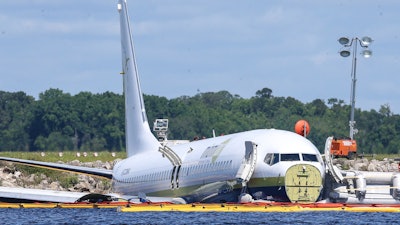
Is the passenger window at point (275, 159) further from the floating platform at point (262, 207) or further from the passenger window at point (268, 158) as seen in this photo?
Answer: the floating platform at point (262, 207)

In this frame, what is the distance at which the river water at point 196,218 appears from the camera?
171 ft

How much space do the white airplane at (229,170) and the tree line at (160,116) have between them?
5156cm

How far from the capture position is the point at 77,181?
107m

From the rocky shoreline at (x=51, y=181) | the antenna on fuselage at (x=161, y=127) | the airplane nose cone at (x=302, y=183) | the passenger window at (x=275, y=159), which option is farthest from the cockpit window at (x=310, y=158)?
the rocky shoreline at (x=51, y=181)

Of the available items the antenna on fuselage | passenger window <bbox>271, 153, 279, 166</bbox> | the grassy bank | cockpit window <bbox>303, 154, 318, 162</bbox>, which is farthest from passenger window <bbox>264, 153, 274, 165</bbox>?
the grassy bank

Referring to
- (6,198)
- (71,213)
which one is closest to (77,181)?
(6,198)

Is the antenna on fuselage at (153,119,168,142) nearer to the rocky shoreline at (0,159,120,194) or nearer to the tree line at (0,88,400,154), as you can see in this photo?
the rocky shoreline at (0,159,120,194)

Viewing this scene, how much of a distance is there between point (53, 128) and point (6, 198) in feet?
273

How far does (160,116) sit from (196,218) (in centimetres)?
9819

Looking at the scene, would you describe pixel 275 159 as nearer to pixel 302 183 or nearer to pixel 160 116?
pixel 302 183

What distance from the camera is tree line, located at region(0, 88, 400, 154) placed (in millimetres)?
138125

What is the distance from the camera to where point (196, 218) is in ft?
180

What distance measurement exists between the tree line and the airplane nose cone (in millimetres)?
70347

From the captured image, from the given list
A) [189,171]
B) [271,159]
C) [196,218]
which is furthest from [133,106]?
[196,218]
